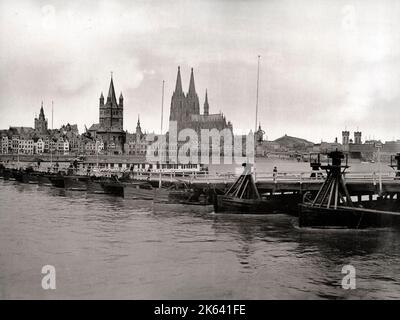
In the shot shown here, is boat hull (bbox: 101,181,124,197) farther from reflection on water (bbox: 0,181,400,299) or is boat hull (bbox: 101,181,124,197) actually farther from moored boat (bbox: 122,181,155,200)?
reflection on water (bbox: 0,181,400,299)

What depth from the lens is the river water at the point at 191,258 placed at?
17281 millimetres

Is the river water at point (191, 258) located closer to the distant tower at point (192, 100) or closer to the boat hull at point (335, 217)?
the boat hull at point (335, 217)

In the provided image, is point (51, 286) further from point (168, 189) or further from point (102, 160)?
point (102, 160)

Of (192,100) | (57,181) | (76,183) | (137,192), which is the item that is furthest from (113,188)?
(192,100)

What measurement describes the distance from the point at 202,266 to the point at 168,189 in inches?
1015

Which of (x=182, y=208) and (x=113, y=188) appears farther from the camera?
(x=113, y=188)

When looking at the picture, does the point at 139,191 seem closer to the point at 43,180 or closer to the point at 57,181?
the point at 57,181

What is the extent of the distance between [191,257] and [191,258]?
0.22 m

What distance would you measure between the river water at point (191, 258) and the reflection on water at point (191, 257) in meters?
0.04

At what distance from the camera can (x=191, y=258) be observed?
2189 centimetres

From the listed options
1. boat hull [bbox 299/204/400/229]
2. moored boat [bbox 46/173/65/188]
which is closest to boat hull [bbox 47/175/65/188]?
moored boat [bbox 46/173/65/188]

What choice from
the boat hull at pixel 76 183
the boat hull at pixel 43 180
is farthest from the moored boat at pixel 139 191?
the boat hull at pixel 43 180
